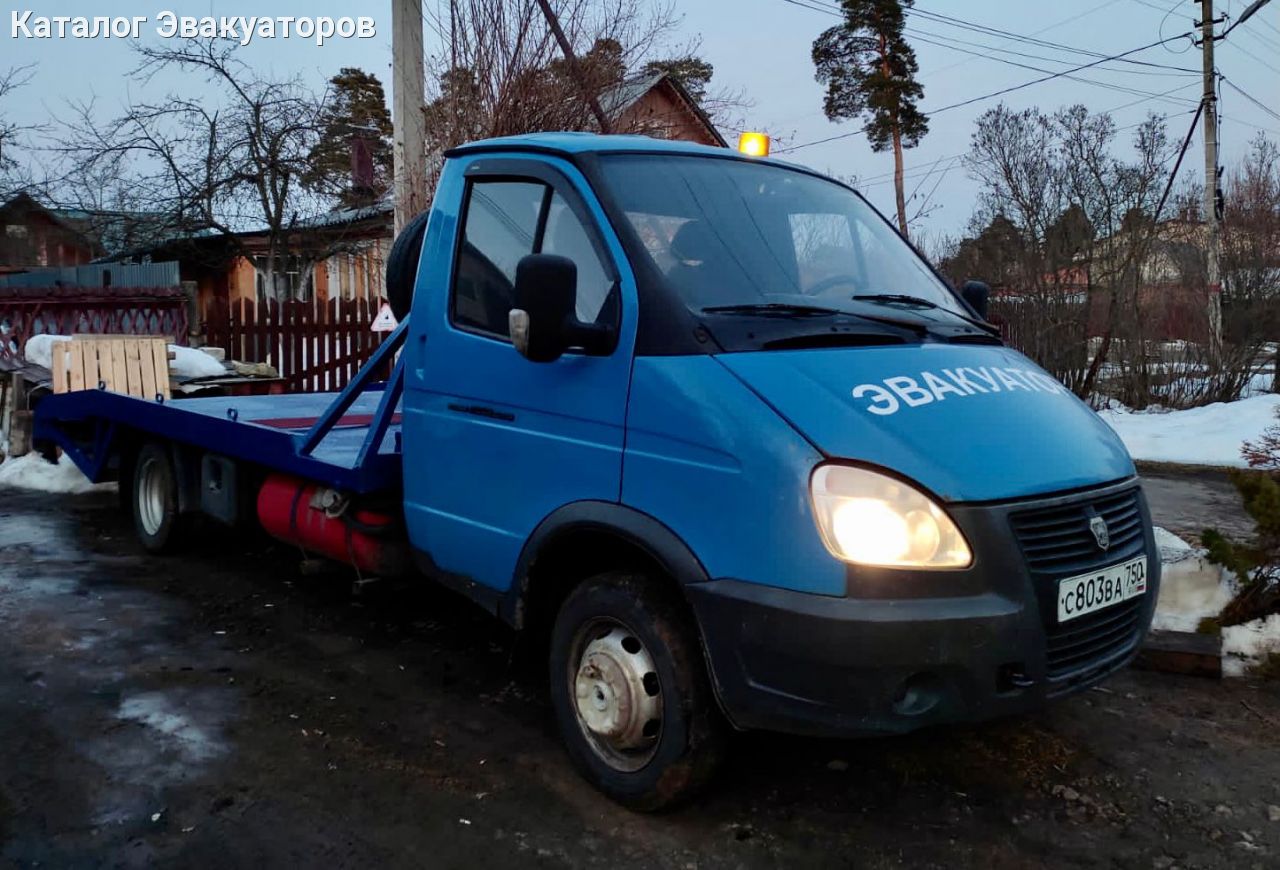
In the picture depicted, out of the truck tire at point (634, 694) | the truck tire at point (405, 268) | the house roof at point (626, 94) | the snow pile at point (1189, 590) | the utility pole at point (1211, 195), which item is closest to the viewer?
the truck tire at point (634, 694)

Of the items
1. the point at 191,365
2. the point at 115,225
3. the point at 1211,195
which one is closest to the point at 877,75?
the point at 1211,195

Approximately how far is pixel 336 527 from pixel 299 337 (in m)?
9.30

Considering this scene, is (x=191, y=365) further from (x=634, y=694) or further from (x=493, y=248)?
(x=634, y=694)

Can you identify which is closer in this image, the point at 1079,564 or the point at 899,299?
the point at 1079,564

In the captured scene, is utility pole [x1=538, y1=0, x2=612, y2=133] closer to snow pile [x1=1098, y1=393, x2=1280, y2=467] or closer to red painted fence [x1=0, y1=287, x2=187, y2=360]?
snow pile [x1=1098, y1=393, x2=1280, y2=467]

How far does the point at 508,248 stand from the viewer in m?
3.81

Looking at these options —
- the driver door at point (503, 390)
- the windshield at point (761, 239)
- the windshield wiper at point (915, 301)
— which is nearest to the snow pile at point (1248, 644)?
the windshield wiper at point (915, 301)

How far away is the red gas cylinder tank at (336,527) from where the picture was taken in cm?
446

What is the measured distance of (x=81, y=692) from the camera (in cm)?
427

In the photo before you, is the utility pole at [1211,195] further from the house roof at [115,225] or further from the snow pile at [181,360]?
the house roof at [115,225]

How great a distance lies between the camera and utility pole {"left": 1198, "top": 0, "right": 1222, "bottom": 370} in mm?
14836

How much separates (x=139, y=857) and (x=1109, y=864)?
2.86 meters

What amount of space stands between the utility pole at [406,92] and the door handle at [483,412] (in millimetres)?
6249

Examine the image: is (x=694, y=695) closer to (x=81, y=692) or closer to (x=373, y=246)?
(x=81, y=692)
